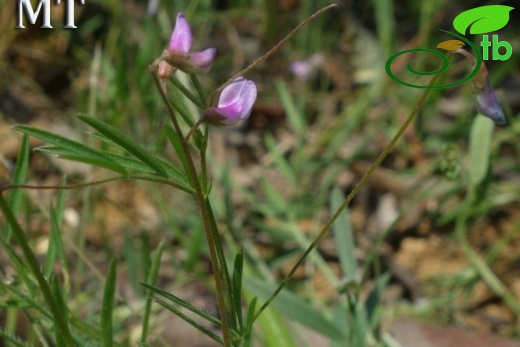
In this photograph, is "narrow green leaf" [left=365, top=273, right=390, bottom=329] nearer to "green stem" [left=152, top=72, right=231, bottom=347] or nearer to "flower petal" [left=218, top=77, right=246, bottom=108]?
"green stem" [left=152, top=72, right=231, bottom=347]

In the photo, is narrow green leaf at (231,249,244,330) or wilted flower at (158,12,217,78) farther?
narrow green leaf at (231,249,244,330)

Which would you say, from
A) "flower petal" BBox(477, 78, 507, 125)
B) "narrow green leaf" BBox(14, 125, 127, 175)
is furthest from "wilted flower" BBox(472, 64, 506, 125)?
"narrow green leaf" BBox(14, 125, 127, 175)

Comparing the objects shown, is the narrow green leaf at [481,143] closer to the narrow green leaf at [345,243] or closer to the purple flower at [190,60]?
the narrow green leaf at [345,243]

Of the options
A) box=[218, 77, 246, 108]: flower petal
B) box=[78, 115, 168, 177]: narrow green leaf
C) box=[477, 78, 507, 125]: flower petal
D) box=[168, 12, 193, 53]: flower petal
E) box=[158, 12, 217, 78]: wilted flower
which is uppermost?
box=[168, 12, 193, 53]: flower petal

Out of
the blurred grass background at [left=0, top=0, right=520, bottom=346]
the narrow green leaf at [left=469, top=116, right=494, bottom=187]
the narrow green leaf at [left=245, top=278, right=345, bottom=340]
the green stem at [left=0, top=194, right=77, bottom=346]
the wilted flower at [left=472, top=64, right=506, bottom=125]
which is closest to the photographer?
the green stem at [left=0, top=194, right=77, bottom=346]

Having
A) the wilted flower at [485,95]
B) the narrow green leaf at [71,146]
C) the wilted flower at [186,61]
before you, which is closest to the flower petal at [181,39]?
the wilted flower at [186,61]

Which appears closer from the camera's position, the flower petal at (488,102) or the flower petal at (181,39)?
the flower petal at (181,39)

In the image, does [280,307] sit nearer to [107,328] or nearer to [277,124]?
[107,328]

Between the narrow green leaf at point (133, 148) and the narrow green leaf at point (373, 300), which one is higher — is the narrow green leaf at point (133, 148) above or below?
above
